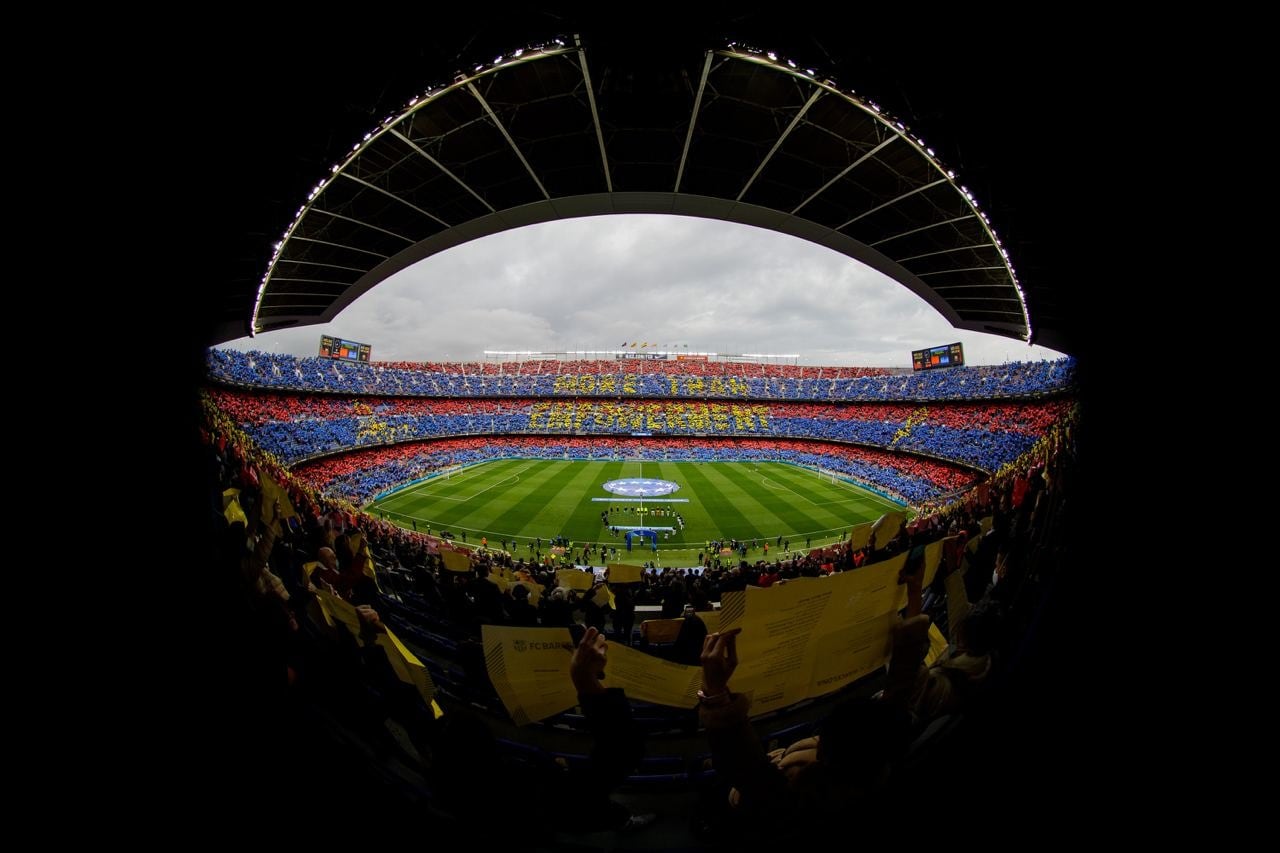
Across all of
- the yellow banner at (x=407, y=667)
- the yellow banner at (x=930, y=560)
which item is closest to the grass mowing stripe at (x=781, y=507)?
the yellow banner at (x=930, y=560)

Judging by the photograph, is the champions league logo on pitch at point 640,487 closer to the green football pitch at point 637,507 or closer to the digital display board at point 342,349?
the green football pitch at point 637,507

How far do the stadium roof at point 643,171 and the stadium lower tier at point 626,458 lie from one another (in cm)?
2370

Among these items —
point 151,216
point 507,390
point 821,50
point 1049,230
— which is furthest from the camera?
point 507,390

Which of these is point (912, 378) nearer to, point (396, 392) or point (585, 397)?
point (585, 397)

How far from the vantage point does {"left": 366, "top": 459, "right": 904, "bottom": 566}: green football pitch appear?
2511cm

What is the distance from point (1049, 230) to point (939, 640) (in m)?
4.48

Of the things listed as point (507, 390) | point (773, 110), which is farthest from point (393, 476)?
point (773, 110)

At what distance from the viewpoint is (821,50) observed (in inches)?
222

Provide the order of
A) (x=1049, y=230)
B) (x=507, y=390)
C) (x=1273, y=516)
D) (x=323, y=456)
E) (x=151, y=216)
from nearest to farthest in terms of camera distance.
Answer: (x=1273, y=516) → (x=151, y=216) → (x=1049, y=230) → (x=323, y=456) → (x=507, y=390)

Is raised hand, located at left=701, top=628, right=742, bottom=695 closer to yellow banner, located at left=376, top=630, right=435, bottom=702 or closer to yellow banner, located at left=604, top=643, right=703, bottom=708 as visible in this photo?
yellow banner, located at left=604, top=643, right=703, bottom=708

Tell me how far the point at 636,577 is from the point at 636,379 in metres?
57.0

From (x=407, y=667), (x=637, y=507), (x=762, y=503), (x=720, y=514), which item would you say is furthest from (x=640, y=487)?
(x=407, y=667)

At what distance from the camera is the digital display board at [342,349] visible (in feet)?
179

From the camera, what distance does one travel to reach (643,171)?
10289mm
